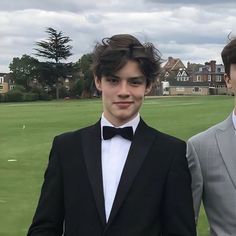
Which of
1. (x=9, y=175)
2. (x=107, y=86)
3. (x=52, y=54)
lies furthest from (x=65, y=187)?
(x=52, y=54)

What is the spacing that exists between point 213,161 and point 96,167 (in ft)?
2.08

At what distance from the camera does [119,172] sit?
9.16 feet

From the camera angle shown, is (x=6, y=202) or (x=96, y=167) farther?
(x=6, y=202)

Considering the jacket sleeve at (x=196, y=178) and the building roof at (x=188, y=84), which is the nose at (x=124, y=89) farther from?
the building roof at (x=188, y=84)

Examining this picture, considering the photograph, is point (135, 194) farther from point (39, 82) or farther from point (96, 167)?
point (39, 82)

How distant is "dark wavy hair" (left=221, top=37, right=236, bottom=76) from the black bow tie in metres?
0.62

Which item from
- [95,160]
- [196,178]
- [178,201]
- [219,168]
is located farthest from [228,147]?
[95,160]

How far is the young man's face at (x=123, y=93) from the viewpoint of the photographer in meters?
2.78

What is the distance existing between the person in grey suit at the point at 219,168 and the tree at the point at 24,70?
9212 centimetres

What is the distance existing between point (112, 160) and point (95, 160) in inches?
3.3

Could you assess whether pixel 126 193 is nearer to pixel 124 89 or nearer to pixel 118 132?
pixel 118 132

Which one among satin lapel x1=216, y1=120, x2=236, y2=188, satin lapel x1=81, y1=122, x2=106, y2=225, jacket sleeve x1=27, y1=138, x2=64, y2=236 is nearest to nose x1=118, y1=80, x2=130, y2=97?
satin lapel x1=81, y1=122, x2=106, y2=225

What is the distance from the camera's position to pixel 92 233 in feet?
8.87

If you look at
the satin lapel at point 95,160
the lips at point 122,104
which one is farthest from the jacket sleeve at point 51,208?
the lips at point 122,104
